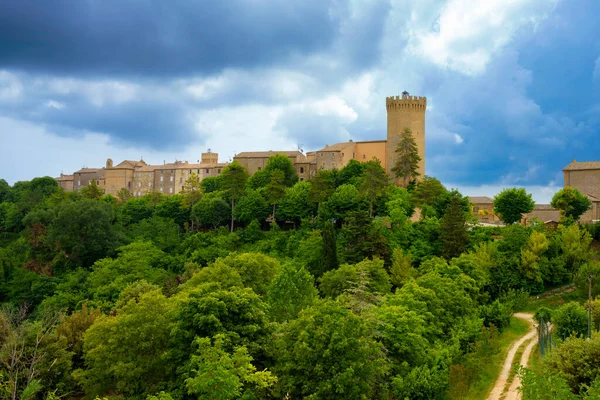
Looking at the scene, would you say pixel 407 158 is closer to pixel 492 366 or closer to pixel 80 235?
pixel 80 235

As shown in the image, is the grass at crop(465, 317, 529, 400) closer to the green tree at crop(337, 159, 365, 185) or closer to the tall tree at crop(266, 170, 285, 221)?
the green tree at crop(337, 159, 365, 185)

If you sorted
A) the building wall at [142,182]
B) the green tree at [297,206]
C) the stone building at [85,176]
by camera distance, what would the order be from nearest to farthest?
the green tree at [297,206], the building wall at [142,182], the stone building at [85,176]

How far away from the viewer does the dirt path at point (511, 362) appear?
23984mm

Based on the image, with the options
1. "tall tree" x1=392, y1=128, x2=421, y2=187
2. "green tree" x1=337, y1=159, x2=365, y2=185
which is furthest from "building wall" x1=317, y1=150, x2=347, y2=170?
"tall tree" x1=392, y1=128, x2=421, y2=187

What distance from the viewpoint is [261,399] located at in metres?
20.2

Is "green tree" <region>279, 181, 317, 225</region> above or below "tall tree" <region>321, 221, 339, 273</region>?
above

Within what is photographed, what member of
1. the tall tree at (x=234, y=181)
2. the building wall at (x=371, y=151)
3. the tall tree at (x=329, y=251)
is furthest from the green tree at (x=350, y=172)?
the tall tree at (x=329, y=251)

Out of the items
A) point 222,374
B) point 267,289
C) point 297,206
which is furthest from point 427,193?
point 222,374

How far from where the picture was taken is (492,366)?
2756 cm

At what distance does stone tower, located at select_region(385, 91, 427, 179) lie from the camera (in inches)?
2527

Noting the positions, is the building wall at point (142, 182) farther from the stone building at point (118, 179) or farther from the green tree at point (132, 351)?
the green tree at point (132, 351)

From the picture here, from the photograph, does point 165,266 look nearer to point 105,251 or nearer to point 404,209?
point 105,251

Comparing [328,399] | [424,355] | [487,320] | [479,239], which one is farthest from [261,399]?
[479,239]

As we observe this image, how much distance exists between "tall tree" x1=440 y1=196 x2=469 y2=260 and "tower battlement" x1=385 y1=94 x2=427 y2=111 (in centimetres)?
1944
